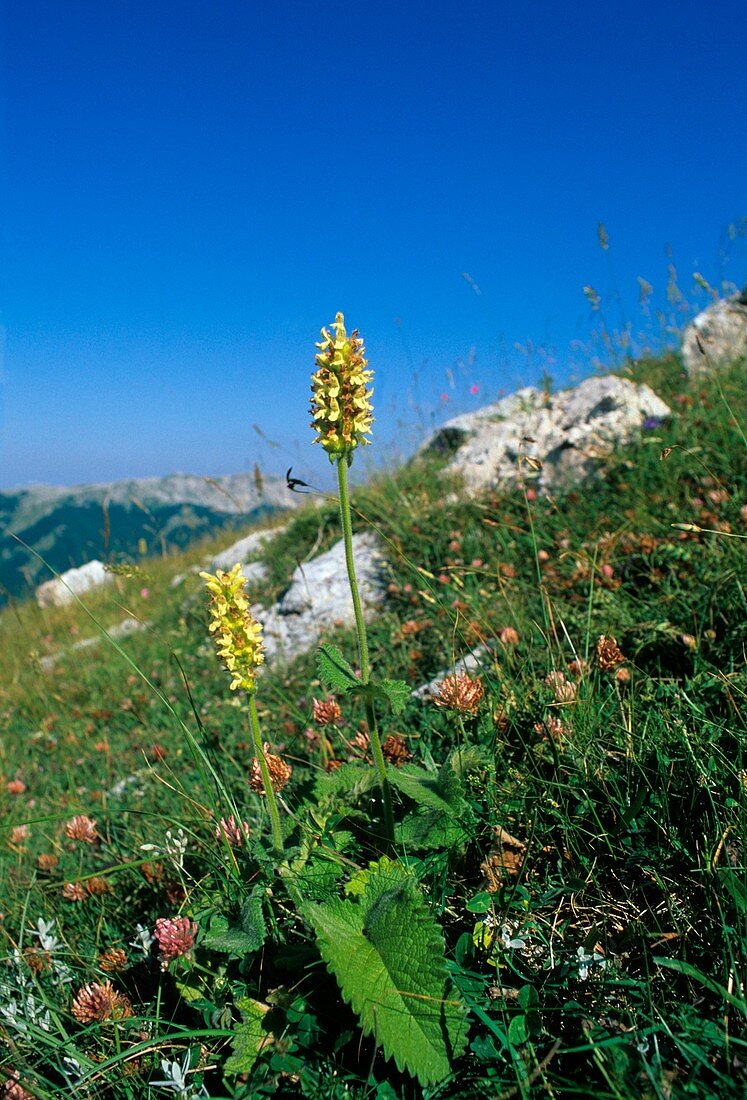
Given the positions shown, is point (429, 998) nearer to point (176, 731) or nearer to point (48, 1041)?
point (48, 1041)

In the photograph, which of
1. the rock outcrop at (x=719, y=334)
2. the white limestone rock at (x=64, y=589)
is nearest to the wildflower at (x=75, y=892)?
the rock outcrop at (x=719, y=334)

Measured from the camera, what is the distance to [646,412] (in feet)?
15.9

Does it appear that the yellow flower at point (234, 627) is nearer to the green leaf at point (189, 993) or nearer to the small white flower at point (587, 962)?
the green leaf at point (189, 993)

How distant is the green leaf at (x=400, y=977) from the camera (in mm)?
1210

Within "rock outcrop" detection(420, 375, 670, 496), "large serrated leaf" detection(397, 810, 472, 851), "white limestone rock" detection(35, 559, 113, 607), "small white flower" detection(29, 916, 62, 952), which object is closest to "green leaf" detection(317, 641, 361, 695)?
"large serrated leaf" detection(397, 810, 472, 851)

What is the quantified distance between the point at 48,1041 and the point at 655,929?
1.43 meters

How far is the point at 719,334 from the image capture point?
718 cm

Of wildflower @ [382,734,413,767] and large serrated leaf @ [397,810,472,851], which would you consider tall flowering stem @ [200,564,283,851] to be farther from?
wildflower @ [382,734,413,767]

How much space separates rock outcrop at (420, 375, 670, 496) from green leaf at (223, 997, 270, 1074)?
299 cm

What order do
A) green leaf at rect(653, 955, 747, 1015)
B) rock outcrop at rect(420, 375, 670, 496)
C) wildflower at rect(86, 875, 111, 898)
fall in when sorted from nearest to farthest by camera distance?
1. green leaf at rect(653, 955, 747, 1015)
2. wildflower at rect(86, 875, 111, 898)
3. rock outcrop at rect(420, 375, 670, 496)

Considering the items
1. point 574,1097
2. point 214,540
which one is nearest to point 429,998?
point 574,1097

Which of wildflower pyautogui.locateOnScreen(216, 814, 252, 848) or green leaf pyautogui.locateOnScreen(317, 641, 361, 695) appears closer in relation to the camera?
green leaf pyautogui.locateOnScreen(317, 641, 361, 695)

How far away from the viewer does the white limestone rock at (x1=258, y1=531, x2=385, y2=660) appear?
4.43m

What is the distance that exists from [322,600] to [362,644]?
3.38m
